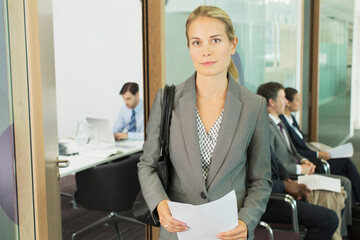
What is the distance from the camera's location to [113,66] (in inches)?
256

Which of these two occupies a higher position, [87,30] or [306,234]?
[87,30]

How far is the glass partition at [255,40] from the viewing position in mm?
2652

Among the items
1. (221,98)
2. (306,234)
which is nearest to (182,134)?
(221,98)

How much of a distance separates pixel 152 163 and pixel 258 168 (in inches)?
17.4

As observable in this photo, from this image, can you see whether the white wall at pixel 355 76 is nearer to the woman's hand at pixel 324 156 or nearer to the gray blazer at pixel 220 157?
the woman's hand at pixel 324 156

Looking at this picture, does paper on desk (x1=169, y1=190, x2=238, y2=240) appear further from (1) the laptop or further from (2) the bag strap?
(1) the laptop

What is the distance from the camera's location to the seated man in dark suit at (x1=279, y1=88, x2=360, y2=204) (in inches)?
162

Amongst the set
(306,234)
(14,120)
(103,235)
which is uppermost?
(14,120)

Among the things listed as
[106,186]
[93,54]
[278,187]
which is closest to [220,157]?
[278,187]

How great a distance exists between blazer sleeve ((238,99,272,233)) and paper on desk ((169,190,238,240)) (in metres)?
0.17

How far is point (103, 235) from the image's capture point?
4113 millimetres

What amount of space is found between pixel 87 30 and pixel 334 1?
3.75 metres

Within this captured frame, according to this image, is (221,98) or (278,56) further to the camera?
(278,56)

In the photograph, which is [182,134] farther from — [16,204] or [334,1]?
[334,1]
